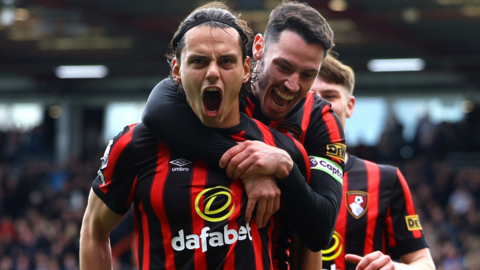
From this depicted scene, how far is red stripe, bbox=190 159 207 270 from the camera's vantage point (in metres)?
2.15

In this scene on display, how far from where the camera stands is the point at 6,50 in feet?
52.2

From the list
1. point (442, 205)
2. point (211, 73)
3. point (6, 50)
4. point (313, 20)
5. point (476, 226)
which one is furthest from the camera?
point (6, 50)

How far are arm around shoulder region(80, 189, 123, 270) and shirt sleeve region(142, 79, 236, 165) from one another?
378mm

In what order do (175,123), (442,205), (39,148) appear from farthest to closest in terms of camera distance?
(39,148), (442,205), (175,123)

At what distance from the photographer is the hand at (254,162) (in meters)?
2.18

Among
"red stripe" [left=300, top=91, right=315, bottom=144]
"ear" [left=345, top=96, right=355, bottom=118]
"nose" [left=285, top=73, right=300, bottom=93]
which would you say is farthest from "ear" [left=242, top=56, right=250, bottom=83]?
"ear" [left=345, top=96, right=355, bottom=118]

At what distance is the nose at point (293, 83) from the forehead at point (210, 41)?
34 cm

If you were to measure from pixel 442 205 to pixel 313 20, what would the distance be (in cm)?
1014

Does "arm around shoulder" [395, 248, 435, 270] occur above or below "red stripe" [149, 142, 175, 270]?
below

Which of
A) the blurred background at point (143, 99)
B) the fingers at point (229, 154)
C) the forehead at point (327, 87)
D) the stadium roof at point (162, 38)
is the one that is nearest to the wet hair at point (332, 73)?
the forehead at point (327, 87)

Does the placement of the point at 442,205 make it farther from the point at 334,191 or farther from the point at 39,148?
the point at 39,148

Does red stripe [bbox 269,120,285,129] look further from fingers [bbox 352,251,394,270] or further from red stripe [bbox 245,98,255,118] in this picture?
fingers [bbox 352,251,394,270]

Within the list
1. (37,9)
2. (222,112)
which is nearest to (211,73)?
(222,112)

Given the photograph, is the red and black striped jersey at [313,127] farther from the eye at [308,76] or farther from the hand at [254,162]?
the hand at [254,162]
